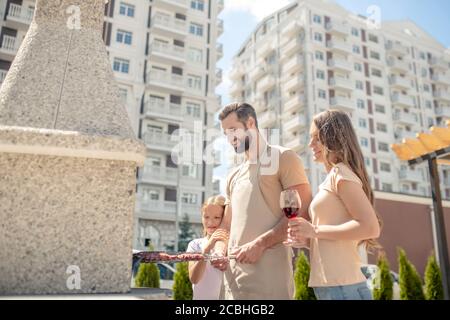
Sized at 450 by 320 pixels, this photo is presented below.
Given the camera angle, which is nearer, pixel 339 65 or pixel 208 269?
pixel 208 269

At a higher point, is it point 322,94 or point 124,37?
point 124,37

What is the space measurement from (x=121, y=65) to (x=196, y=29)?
609cm

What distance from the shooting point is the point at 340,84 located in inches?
1241

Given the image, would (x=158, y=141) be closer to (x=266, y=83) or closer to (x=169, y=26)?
(x=169, y=26)

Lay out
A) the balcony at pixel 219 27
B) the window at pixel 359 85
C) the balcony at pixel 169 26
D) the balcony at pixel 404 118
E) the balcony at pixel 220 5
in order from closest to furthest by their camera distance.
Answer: the balcony at pixel 169 26, the balcony at pixel 219 27, the balcony at pixel 220 5, the window at pixel 359 85, the balcony at pixel 404 118

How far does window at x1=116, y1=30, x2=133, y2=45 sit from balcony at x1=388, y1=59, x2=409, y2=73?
22710 millimetres

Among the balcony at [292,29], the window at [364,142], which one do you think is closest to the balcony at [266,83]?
the balcony at [292,29]

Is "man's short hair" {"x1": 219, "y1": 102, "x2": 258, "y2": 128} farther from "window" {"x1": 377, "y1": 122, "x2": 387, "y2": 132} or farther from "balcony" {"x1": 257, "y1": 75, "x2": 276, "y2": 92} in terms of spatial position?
"window" {"x1": 377, "y1": 122, "x2": 387, "y2": 132}

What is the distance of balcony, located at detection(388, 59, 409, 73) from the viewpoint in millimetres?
35125

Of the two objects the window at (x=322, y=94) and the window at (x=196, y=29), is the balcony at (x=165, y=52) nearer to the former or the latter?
the window at (x=196, y=29)

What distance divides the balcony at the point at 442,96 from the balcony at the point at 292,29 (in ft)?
49.1

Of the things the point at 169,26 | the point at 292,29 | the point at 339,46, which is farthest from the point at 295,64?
the point at 169,26

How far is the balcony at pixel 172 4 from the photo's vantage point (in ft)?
84.8
